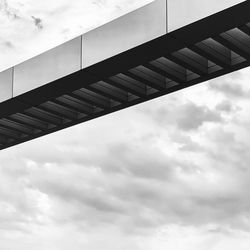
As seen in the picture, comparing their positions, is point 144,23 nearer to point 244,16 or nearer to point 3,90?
point 244,16

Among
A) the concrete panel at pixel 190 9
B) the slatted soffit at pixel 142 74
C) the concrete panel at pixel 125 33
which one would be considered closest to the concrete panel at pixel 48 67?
the slatted soffit at pixel 142 74

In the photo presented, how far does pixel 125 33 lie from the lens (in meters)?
14.4

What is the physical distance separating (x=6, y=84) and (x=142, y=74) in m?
4.05

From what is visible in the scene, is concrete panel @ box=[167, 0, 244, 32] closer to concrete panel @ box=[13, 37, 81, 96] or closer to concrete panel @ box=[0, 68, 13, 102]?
concrete panel @ box=[13, 37, 81, 96]

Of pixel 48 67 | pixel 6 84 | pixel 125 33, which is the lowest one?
pixel 125 33

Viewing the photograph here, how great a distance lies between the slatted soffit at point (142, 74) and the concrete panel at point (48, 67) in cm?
16

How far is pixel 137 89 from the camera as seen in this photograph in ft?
58.0

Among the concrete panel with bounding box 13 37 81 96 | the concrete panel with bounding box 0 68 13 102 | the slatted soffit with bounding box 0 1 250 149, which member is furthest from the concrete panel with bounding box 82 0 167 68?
the concrete panel with bounding box 0 68 13 102

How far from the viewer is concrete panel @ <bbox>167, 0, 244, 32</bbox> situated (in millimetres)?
12523

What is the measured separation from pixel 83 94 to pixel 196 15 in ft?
20.7

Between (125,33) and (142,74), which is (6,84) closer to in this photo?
(142,74)

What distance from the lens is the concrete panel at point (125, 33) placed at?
13734mm

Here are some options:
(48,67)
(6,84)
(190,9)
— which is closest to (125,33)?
(190,9)

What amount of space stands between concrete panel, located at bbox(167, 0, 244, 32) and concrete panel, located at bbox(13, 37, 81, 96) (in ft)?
10.1
